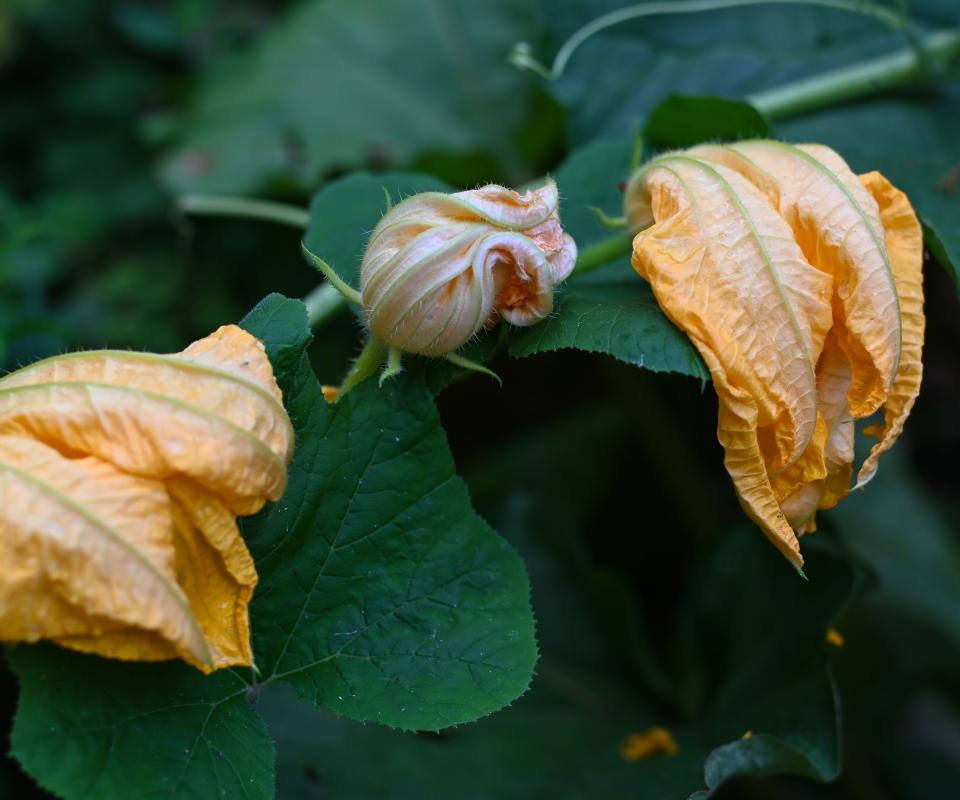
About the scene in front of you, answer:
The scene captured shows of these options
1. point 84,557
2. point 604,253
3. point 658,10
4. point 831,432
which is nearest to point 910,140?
point 658,10

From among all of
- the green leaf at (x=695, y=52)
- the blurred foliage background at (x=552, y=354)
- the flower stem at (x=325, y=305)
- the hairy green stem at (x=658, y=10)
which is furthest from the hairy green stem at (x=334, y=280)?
the green leaf at (x=695, y=52)

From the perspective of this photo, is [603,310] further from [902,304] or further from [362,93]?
[362,93]

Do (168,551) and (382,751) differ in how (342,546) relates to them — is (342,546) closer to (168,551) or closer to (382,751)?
(168,551)

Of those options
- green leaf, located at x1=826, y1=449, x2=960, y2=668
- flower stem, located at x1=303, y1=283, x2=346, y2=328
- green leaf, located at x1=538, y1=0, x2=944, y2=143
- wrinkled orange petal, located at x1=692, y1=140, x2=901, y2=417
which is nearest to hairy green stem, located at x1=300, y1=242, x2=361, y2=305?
flower stem, located at x1=303, y1=283, x2=346, y2=328

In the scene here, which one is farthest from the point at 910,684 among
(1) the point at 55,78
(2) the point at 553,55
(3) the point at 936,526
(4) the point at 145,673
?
(1) the point at 55,78

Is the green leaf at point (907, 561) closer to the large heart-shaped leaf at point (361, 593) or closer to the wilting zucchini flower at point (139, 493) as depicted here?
the large heart-shaped leaf at point (361, 593)

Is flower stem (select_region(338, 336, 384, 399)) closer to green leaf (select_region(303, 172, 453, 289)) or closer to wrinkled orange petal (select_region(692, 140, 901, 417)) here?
green leaf (select_region(303, 172, 453, 289))
